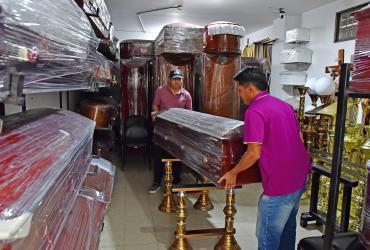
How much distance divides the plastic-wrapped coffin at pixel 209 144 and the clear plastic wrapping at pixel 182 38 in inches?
52.6

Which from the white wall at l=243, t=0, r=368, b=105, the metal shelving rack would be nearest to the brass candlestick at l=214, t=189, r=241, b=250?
the metal shelving rack

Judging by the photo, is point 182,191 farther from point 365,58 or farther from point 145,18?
point 145,18

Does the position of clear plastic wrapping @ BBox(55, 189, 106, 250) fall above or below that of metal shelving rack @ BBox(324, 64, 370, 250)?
below

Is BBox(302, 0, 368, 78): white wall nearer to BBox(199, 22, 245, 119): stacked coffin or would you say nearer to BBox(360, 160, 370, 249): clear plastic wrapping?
BBox(199, 22, 245, 119): stacked coffin

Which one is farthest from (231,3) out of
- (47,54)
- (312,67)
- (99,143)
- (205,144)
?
(47,54)

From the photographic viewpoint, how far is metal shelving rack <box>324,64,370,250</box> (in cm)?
132

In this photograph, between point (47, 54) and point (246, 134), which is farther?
point (246, 134)

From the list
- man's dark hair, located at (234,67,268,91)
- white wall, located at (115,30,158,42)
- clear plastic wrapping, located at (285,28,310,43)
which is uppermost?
white wall, located at (115,30,158,42)

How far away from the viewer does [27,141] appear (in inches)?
42.3

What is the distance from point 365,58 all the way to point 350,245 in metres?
0.90

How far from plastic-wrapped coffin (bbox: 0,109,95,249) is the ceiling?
4840mm

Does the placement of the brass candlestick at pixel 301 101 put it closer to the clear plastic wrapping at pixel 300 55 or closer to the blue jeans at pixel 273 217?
the blue jeans at pixel 273 217

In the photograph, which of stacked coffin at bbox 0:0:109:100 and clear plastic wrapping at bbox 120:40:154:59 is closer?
stacked coffin at bbox 0:0:109:100

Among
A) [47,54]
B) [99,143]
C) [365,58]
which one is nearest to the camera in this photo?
[47,54]
